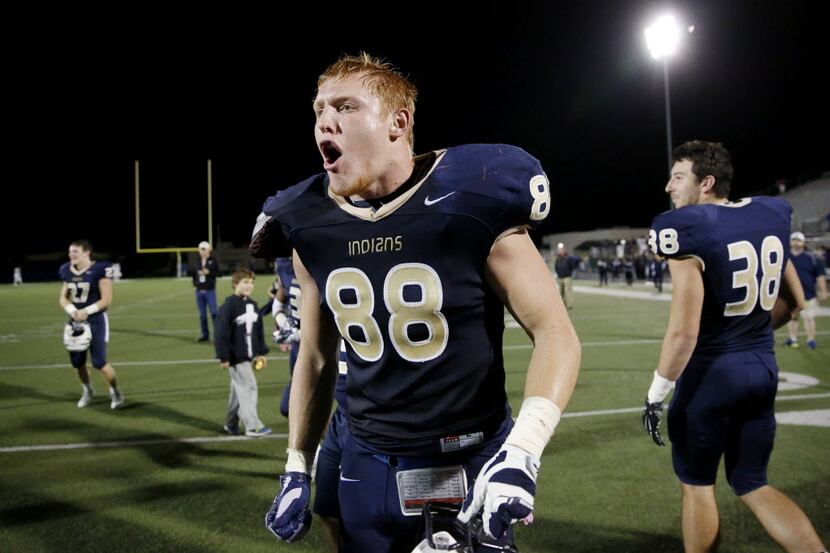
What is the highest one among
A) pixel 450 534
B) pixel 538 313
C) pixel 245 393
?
pixel 538 313

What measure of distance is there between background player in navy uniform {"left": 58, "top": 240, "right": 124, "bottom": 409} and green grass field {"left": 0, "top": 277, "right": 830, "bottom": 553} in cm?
52

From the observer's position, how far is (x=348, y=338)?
6.40 feet

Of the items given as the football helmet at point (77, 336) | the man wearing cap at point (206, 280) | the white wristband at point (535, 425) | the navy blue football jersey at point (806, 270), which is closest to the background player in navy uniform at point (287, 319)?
the football helmet at point (77, 336)

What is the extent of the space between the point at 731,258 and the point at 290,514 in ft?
7.41

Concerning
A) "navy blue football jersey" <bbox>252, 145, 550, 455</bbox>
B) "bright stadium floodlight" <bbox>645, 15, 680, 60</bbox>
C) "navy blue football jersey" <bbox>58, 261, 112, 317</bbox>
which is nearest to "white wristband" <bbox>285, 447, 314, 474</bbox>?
"navy blue football jersey" <bbox>252, 145, 550, 455</bbox>

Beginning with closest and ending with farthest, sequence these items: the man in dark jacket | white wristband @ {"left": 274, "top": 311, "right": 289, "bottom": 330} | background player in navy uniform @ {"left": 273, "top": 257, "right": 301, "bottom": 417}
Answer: background player in navy uniform @ {"left": 273, "top": 257, "right": 301, "bottom": 417}, white wristband @ {"left": 274, "top": 311, "right": 289, "bottom": 330}, the man in dark jacket

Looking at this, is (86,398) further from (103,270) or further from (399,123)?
(399,123)

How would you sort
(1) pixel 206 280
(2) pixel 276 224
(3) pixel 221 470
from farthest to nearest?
(1) pixel 206 280 < (3) pixel 221 470 < (2) pixel 276 224

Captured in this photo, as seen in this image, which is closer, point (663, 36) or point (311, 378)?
point (311, 378)

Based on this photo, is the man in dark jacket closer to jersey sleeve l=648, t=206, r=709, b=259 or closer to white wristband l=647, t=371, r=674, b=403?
white wristband l=647, t=371, r=674, b=403

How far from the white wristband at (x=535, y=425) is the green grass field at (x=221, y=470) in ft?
7.20

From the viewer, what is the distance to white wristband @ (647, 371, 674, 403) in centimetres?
307

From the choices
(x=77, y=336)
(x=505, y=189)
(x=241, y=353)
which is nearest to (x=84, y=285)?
(x=77, y=336)

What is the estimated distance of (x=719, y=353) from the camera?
9.80ft
